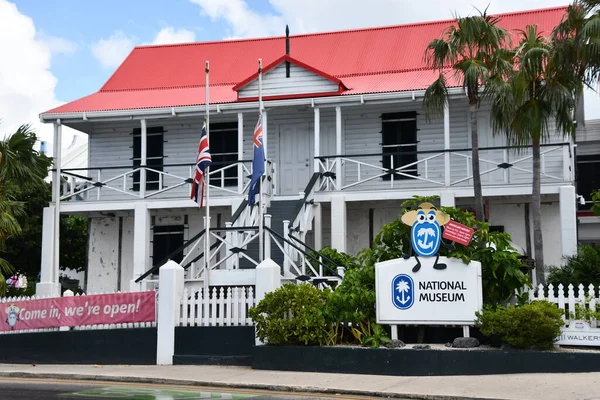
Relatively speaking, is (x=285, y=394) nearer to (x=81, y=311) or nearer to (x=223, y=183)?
(x=81, y=311)

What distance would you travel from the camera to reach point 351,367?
42.5 feet

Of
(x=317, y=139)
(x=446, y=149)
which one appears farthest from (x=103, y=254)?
(x=446, y=149)

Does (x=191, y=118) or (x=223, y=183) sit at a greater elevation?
(x=191, y=118)

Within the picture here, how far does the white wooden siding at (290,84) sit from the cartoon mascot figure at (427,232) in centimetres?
854

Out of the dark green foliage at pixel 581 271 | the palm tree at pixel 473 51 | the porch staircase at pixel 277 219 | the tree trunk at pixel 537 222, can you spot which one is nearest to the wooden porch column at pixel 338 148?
the porch staircase at pixel 277 219

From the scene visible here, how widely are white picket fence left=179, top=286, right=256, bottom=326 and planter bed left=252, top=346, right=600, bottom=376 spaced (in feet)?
3.44

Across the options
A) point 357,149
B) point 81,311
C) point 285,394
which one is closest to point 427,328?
point 285,394

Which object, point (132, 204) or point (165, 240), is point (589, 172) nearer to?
point (165, 240)

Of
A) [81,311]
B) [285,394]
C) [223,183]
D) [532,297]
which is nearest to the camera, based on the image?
[285,394]

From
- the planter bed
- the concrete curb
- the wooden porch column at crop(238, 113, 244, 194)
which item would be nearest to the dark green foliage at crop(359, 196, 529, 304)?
the planter bed

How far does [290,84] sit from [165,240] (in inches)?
244

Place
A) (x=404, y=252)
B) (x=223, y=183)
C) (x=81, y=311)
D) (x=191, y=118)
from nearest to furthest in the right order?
(x=404, y=252), (x=81, y=311), (x=223, y=183), (x=191, y=118)

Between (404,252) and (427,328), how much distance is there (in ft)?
4.56

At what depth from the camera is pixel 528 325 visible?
11.9 m
